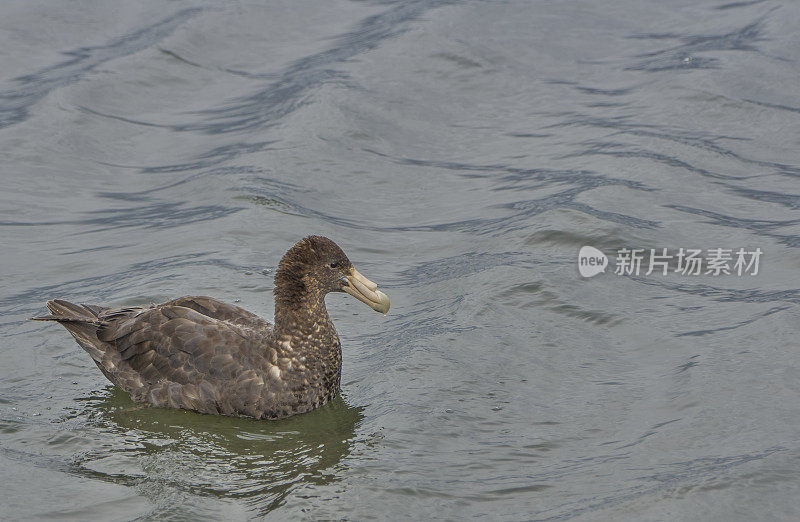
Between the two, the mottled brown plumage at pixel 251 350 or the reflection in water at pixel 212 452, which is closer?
the reflection in water at pixel 212 452

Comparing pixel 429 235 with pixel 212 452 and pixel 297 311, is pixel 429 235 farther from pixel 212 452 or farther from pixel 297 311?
pixel 212 452

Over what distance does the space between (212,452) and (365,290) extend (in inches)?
67.4

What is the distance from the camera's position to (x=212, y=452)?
796 cm

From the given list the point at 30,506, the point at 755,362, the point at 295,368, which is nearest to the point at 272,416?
the point at 295,368

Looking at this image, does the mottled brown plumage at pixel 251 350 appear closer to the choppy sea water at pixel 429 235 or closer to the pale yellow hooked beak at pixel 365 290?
Result: the pale yellow hooked beak at pixel 365 290

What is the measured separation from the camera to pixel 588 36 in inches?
734

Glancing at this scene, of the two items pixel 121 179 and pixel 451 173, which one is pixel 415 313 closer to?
pixel 451 173

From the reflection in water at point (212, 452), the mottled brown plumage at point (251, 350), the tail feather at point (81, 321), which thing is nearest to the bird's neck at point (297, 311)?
the mottled brown plumage at point (251, 350)

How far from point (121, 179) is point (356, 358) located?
219 inches

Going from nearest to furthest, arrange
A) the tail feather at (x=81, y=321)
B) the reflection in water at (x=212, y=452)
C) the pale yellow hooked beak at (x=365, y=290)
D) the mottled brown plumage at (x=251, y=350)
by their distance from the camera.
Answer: the reflection in water at (x=212, y=452) < the mottled brown plumage at (x=251, y=350) < the pale yellow hooked beak at (x=365, y=290) < the tail feather at (x=81, y=321)

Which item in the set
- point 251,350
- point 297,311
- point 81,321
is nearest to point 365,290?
point 297,311

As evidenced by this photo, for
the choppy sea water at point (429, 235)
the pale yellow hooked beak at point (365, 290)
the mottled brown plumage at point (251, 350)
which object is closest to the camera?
the choppy sea water at point (429, 235)

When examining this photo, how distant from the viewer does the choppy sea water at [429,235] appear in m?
7.56

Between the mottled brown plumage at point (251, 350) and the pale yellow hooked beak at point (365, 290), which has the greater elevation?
the pale yellow hooked beak at point (365, 290)
